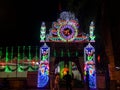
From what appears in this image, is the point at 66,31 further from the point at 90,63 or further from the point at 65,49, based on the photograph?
the point at 90,63

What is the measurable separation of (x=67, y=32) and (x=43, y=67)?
437 centimetres

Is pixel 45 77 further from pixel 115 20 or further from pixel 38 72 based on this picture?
pixel 115 20

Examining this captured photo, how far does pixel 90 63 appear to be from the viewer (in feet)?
109

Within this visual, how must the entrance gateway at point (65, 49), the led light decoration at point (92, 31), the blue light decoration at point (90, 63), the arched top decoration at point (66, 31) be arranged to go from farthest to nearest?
the led light decoration at point (92, 31), the arched top decoration at point (66, 31), the entrance gateway at point (65, 49), the blue light decoration at point (90, 63)

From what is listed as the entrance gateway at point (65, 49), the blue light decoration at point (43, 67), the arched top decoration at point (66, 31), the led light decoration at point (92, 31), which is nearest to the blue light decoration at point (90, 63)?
the entrance gateway at point (65, 49)

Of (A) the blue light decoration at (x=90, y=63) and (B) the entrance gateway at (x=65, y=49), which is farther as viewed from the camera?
(B) the entrance gateway at (x=65, y=49)

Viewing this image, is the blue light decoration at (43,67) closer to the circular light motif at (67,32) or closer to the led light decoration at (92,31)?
the circular light motif at (67,32)

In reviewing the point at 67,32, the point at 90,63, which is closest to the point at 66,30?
the point at 67,32

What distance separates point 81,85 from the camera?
1316 inches

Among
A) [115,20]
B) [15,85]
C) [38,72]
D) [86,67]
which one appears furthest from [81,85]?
[115,20]

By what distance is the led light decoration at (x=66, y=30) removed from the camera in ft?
109

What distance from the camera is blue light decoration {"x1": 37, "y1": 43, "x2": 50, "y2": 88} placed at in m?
32.9

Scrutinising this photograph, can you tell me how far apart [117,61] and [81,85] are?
532cm

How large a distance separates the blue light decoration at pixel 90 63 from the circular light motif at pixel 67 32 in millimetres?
1897
